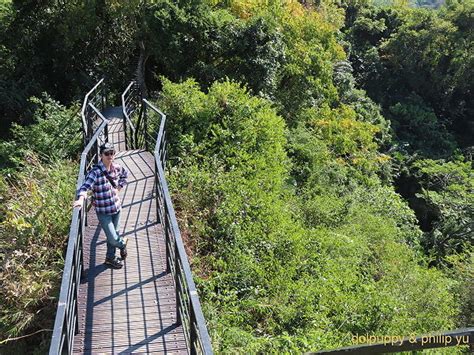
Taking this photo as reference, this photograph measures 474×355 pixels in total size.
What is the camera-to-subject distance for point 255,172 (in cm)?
1056

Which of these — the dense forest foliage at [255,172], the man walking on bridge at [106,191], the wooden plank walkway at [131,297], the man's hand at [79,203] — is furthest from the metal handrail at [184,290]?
the dense forest foliage at [255,172]

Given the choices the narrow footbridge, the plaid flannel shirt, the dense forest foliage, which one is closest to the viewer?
the narrow footbridge

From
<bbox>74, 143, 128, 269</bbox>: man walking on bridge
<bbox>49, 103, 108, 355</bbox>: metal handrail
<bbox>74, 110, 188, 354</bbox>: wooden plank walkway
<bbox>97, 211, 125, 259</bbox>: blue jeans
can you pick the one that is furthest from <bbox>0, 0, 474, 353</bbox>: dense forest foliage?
<bbox>49, 103, 108, 355</bbox>: metal handrail

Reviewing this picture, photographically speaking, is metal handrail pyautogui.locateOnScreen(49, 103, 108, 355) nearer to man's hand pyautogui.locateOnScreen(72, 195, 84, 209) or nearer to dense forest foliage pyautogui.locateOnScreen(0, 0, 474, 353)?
man's hand pyautogui.locateOnScreen(72, 195, 84, 209)

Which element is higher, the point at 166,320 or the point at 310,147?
the point at 310,147

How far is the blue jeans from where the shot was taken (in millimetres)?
5602

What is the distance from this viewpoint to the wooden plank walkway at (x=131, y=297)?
15.5 feet

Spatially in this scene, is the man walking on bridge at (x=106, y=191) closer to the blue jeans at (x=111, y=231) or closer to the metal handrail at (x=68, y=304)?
the blue jeans at (x=111, y=231)

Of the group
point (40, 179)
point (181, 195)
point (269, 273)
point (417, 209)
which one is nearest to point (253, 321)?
point (269, 273)

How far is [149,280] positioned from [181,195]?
299 centimetres

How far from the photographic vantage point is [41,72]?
16344 millimetres

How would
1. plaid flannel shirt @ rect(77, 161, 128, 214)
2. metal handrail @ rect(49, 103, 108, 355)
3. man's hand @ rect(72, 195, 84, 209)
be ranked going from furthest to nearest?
plaid flannel shirt @ rect(77, 161, 128, 214) → man's hand @ rect(72, 195, 84, 209) → metal handrail @ rect(49, 103, 108, 355)

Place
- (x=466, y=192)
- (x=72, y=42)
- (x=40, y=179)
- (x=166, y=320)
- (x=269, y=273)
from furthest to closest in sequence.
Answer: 1. (x=466, y=192)
2. (x=72, y=42)
3. (x=40, y=179)
4. (x=269, y=273)
5. (x=166, y=320)

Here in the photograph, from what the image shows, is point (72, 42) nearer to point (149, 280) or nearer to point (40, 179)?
point (40, 179)
